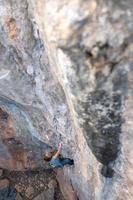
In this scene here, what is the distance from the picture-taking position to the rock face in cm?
237

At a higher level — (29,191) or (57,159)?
(57,159)

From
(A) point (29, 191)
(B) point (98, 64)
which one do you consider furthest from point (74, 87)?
(A) point (29, 191)

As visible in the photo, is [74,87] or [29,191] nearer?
[74,87]

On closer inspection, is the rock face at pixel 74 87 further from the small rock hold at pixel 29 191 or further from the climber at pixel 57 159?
the small rock hold at pixel 29 191

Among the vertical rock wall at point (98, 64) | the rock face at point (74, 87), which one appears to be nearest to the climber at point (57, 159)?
the rock face at point (74, 87)

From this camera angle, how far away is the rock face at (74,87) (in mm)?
2369

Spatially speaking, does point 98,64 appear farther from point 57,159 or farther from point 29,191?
point 29,191

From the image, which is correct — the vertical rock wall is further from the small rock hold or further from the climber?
the small rock hold

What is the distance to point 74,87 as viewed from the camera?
287 centimetres

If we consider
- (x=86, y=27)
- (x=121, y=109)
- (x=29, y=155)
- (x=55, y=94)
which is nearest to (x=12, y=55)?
(x=55, y=94)

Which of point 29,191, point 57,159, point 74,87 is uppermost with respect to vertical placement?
point 74,87

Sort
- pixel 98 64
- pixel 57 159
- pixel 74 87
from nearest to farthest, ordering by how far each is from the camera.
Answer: pixel 98 64 → pixel 74 87 → pixel 57 159

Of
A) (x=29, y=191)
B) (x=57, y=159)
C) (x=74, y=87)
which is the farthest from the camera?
(x=29, y=191)

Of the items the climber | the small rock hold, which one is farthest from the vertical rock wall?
the small rock hold
